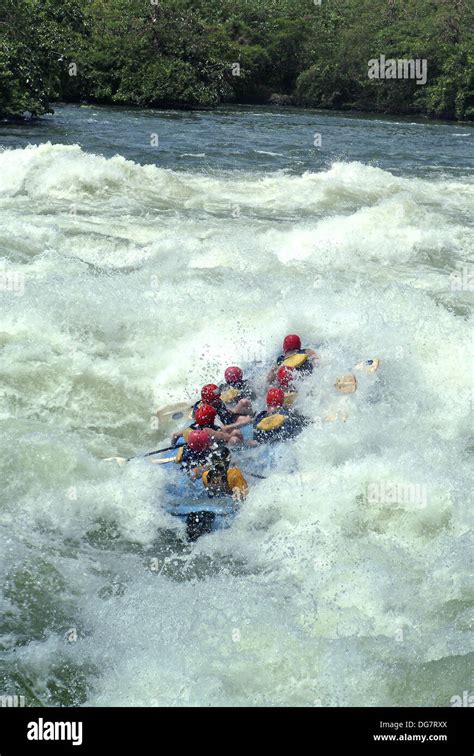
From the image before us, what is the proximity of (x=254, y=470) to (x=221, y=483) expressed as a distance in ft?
1.46

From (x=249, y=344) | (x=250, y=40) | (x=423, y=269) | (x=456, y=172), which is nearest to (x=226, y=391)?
(x=249, y=344)

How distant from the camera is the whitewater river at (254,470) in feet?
16.0

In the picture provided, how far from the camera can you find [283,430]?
7.12 metres

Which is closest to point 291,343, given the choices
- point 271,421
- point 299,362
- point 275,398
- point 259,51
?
point 299,362

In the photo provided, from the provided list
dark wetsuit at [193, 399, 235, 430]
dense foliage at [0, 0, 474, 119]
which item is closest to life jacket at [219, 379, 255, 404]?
dark wetsuit at [193, 399, 235, 430]

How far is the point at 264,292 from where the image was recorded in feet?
33.3

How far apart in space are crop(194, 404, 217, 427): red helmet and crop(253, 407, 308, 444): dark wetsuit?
0.36 metres

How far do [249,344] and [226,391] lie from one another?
1361mm

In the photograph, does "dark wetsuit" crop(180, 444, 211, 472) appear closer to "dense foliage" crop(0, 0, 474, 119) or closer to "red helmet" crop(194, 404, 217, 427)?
"red helmet" crop(194, 404, 217, 427)

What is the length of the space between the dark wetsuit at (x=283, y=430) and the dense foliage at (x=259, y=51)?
19861mm

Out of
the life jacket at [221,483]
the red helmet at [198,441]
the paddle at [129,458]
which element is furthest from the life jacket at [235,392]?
the life jacket at [221,483]

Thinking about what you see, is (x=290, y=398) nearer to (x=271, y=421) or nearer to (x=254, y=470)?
(x=271, y=421)

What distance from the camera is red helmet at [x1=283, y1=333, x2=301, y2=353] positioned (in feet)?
27.8
